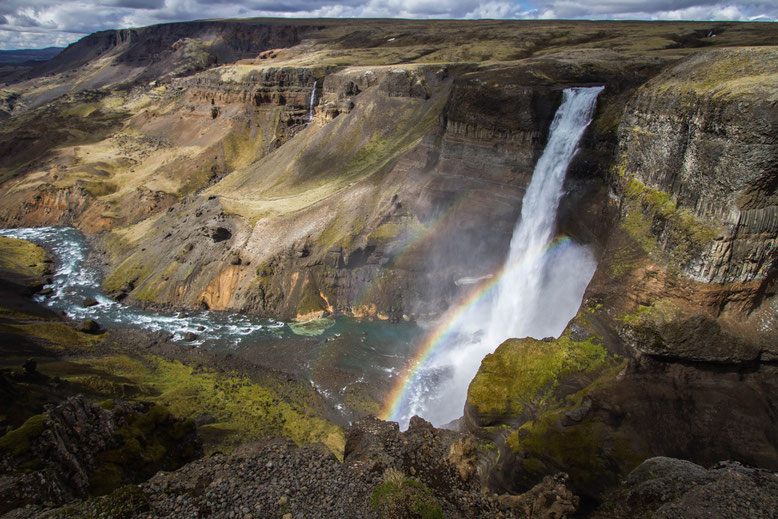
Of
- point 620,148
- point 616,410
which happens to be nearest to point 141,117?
point 620,148

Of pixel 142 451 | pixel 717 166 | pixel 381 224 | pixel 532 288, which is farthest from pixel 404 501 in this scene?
pixel 381 224

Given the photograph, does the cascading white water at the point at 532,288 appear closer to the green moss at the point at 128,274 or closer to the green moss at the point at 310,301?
the green moss at the point at 310,301

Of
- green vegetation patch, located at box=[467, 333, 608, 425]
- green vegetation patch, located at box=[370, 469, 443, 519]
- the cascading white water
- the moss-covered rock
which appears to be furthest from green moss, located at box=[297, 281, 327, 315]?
the moss-covered rock

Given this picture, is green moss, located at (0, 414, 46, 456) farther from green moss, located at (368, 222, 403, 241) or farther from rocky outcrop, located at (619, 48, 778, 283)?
green moss, located at (368, 222, 403, 241)

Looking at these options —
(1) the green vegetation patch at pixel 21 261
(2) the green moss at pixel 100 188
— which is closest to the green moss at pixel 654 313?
(1) the green vegetation patch at pixel 21 261

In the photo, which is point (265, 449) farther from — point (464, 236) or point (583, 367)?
point (464, 236)
